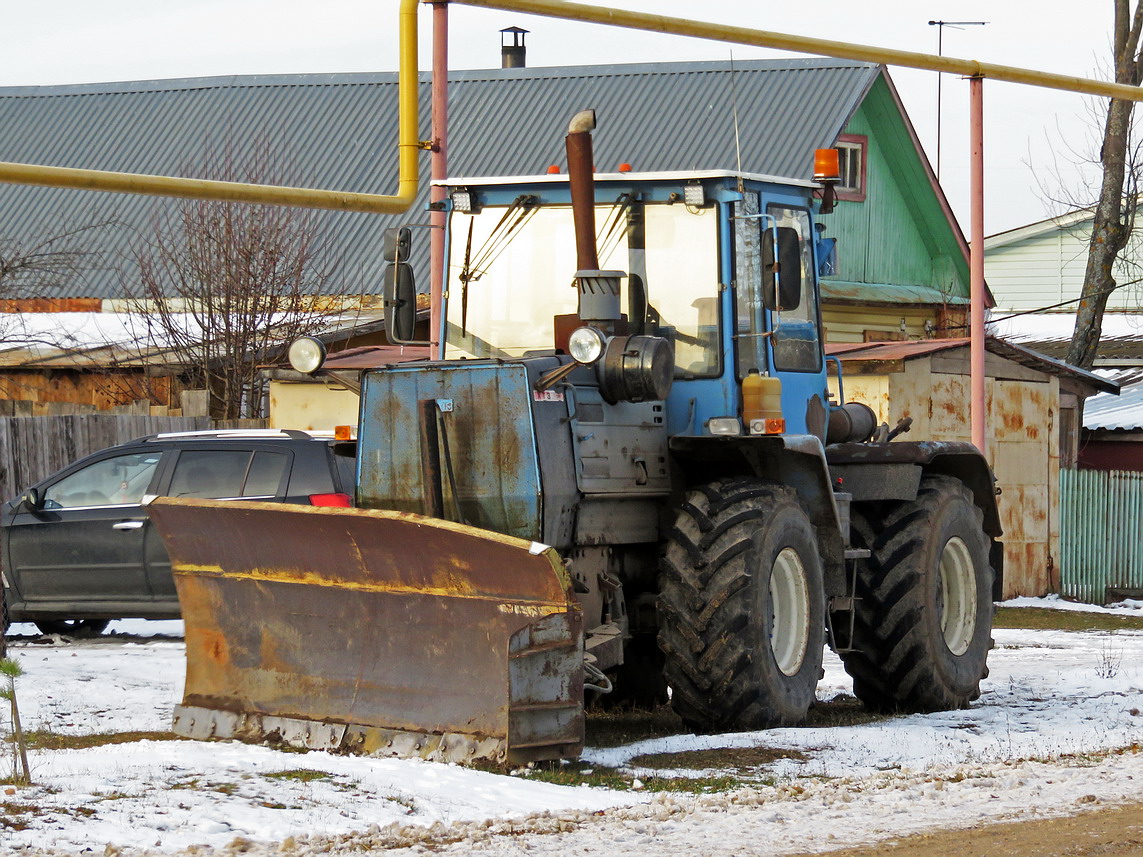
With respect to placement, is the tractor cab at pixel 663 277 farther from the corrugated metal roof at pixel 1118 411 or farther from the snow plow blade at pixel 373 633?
the corrugated metal roof at pixel 1118 411

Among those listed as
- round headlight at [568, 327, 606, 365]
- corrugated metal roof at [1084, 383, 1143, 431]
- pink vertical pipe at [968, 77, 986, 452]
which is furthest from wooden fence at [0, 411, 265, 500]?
corrugated metal roof at [1084, 383, 1143, 431]

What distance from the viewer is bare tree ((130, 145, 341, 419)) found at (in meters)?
21.0

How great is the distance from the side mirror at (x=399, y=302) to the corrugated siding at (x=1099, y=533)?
14.7m

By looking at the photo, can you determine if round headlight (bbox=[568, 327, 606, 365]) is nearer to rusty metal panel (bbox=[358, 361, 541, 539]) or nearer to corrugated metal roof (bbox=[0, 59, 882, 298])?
rusty metal panel (bbox=[358, 361, 541, 539])

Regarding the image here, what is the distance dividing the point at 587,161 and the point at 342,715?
3009 mm

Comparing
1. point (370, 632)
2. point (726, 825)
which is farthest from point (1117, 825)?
point (370, 632)

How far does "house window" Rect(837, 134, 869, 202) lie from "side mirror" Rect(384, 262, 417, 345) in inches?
716

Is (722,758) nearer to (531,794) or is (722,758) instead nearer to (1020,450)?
(531,794)

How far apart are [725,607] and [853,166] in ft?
64.3

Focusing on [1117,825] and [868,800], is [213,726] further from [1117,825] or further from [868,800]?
[1117,825]

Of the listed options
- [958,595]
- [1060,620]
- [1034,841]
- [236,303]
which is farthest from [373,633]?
[236,303]

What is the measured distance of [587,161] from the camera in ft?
Result: 29.2

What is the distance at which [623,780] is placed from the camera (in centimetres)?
780

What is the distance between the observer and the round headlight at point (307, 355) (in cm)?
895
